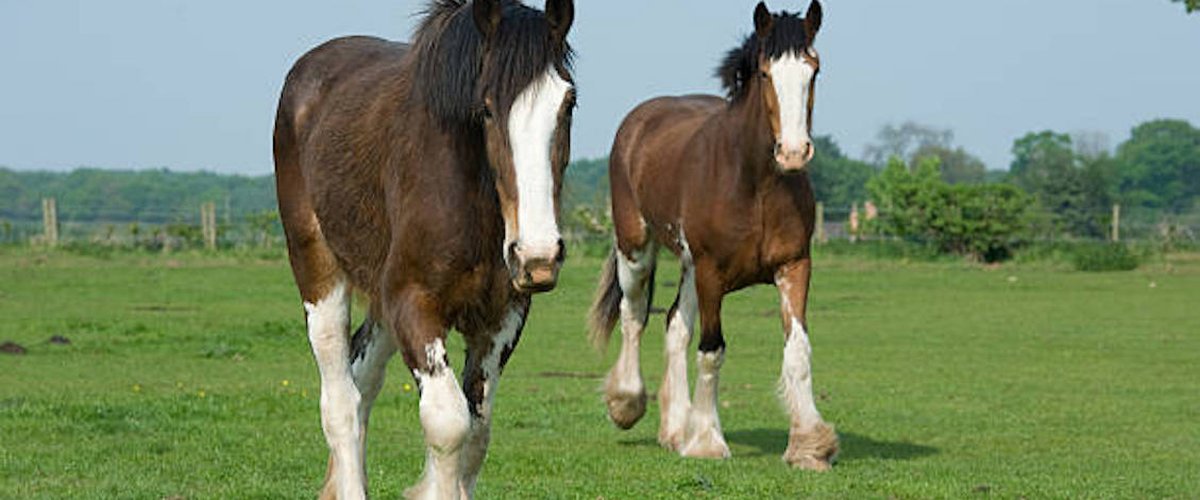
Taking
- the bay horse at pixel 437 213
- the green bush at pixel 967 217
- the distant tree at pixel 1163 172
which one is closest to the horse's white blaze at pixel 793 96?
the bay horse at pixel 437 213

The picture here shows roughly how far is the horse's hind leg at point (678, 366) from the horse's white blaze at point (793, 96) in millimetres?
1421

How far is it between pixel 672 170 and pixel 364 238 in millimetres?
5350

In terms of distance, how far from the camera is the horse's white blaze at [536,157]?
5.09 m

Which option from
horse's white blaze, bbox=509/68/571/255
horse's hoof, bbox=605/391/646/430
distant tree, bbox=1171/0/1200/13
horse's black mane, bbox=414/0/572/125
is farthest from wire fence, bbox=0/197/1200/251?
horse's white blaze, bbox=509/68/571/255

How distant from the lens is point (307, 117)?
7.32m

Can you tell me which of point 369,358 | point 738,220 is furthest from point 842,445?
point 369,358

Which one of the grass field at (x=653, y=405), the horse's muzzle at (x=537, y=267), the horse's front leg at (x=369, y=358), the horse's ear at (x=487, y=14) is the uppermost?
the horse's ear at (x=487, y=14)

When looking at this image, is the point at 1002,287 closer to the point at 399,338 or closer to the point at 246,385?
the point at 246,385

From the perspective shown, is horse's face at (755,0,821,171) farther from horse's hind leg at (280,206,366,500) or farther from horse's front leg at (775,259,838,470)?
horse's hind leg at (280,206,366,500)

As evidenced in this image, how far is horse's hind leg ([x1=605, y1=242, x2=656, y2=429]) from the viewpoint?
11281 mm

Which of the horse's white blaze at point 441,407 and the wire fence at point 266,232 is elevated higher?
the horse's white blaze at point 441,407

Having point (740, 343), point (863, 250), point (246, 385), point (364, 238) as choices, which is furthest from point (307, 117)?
point (863, 250)

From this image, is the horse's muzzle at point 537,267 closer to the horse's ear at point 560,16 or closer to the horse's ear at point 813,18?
the horse's ear at point 560,16

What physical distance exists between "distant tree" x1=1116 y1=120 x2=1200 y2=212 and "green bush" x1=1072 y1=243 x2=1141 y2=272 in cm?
7477
